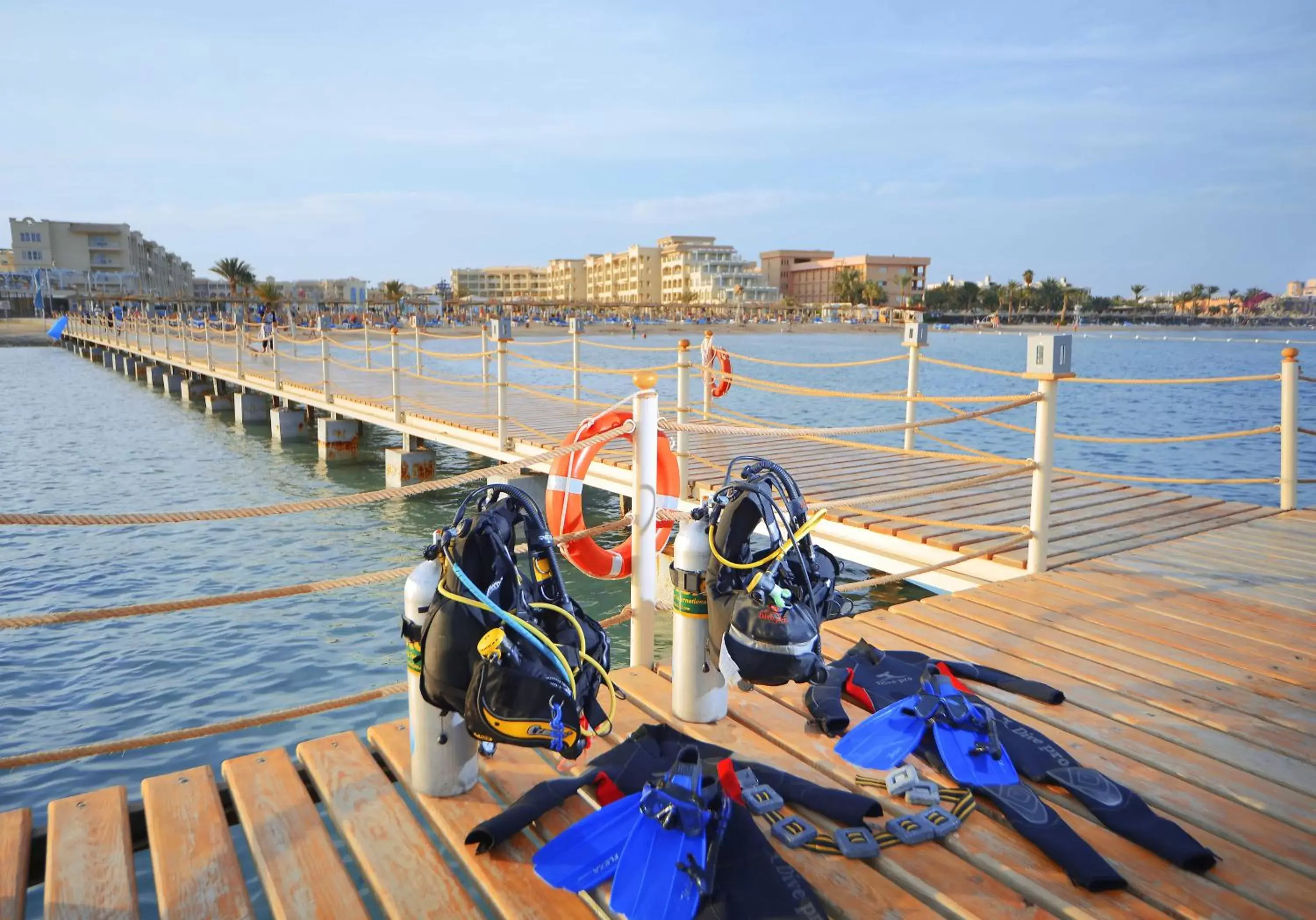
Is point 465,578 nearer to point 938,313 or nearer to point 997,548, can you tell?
point 997,548

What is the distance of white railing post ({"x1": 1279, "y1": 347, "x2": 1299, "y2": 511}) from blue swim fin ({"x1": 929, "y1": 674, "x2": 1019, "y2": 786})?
395cm

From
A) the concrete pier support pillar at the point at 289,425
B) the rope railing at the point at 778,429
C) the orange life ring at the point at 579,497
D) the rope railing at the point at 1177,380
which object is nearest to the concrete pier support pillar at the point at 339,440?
the concrete pier support pillar at the point at 289,425

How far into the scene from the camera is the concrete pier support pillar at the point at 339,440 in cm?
1391

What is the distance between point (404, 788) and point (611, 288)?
150 metres

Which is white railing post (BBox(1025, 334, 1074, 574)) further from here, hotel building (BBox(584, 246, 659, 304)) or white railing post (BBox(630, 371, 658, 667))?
hotel building (BBox(584, 246, 659, 304))

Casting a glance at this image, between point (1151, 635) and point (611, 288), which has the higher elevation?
point (611, 288)

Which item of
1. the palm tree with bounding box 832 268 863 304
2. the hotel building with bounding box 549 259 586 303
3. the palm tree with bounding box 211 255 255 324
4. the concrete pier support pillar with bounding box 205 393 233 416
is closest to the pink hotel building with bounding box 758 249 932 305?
the palm tree with bounding box 832 268 863 304

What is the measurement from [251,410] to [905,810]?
1892 centimetres

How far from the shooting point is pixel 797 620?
2418mm

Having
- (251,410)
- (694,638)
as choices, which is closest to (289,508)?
(694,638)

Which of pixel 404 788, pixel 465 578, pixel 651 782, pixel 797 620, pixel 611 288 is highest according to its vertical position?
pixel 611 288

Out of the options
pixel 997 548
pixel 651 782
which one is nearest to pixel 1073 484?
pixel 997 548

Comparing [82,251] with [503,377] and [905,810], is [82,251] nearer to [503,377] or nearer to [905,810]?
[503,377]

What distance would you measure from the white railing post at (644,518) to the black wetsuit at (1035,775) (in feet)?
2.28
